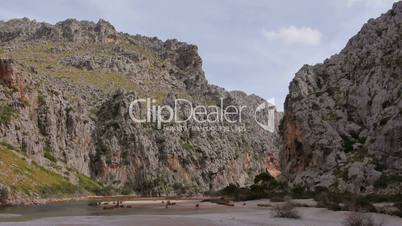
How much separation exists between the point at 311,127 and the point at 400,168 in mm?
26595

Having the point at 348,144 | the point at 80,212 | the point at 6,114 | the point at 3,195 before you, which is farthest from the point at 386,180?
the point at 6,114

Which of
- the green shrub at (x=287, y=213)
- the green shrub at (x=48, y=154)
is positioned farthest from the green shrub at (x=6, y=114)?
the green shrub at (x=287, y=213)

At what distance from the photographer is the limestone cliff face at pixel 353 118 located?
61.2m

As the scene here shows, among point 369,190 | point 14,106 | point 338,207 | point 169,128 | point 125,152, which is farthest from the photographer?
point 169,128

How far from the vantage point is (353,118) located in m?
78.6

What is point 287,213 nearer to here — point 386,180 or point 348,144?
point 386,180

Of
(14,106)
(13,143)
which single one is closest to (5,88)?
(14,106)

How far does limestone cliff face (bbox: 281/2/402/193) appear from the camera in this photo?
61156 millimetres

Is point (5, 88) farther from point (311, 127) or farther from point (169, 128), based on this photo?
point (311, 127)

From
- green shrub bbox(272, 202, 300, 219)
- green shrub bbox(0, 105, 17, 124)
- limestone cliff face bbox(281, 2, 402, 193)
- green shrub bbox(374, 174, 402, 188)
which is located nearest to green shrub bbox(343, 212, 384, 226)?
green shrub bbox(272, 202, 300, 219)

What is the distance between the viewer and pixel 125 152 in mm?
178875

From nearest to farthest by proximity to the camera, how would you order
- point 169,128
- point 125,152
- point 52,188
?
point 52,188 → point 125,152 → point 169,128

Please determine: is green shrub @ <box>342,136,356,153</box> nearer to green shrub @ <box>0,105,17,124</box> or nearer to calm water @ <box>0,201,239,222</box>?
calm water @ <box>0,201,239,222</box>

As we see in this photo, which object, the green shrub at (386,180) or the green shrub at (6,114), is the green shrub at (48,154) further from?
the green shrub at (386,180)
